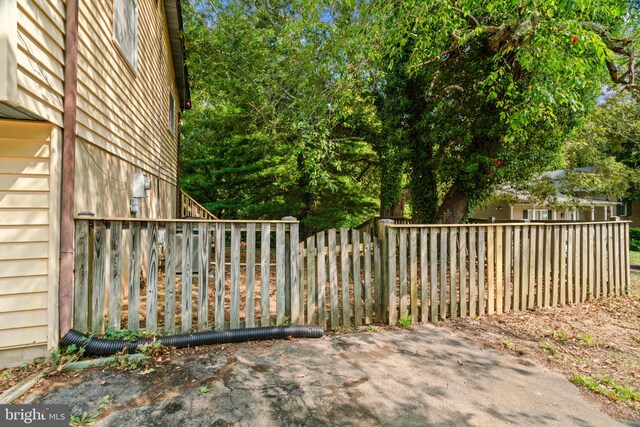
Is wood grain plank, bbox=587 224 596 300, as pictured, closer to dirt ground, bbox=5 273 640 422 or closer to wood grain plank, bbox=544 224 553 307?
dirt ground, bbox=5 273 640 422

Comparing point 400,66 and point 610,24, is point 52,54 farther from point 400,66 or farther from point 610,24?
point 610,24

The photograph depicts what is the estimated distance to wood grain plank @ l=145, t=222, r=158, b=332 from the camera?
350 cm

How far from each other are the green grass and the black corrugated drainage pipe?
8.27ft

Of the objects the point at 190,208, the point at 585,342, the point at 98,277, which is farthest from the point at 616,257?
the point at 190,208

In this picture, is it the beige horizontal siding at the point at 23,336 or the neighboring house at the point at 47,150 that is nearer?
the neighboring house at the point at 47,150

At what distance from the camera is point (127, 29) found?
5395 millimetres

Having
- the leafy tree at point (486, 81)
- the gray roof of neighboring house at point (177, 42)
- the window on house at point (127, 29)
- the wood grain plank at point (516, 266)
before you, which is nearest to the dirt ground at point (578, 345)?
the wood grain plank at point (516, 266)

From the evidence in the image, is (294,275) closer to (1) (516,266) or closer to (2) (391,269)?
(2) (391,269)

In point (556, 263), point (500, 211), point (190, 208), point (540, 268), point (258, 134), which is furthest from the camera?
point (500, 211)

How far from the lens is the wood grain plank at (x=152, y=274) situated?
3500 millimetres

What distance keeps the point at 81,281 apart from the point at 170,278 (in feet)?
2.63

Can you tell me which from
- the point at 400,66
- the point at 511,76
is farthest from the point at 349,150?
the point at 511,76

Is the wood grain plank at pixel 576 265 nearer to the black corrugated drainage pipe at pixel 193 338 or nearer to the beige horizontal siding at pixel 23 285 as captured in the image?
the black corrugated drainage pipe at pixel 193 338

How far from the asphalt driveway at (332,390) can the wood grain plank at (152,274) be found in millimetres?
611
